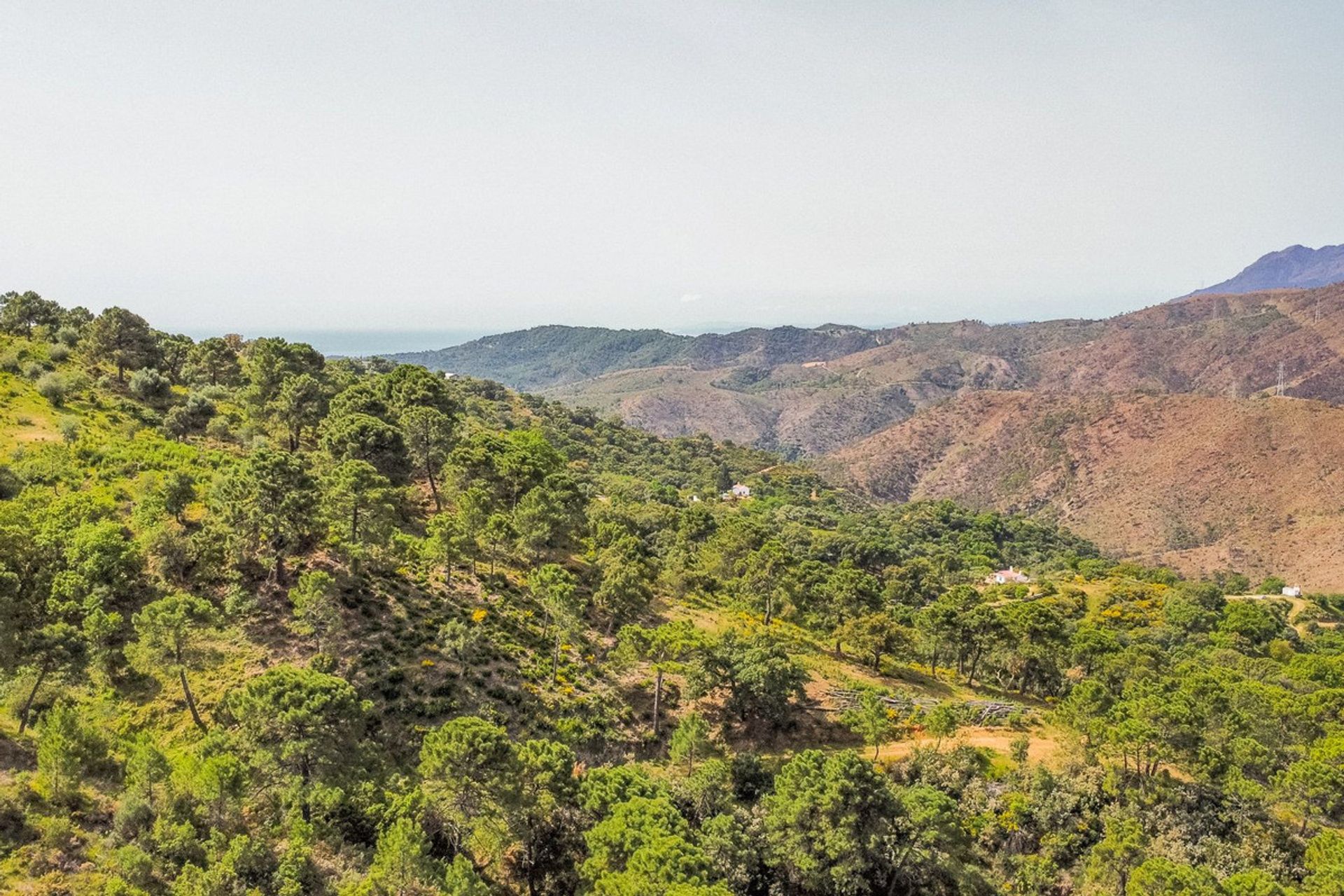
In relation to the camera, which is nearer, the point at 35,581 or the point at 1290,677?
the point at 35,581

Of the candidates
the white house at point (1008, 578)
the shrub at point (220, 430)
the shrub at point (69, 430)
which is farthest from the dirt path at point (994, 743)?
the white house at point (1008, 578)

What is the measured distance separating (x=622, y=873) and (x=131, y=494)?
36.8m

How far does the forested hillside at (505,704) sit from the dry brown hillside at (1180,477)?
87.6 meters

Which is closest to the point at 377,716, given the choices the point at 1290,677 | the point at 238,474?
the point at 238,474

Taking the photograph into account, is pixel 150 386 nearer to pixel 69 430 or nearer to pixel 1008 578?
pixel 69 430

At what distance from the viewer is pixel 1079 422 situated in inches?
7151

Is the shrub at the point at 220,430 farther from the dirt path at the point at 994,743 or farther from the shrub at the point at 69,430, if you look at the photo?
the dirt path at the point at 994,743

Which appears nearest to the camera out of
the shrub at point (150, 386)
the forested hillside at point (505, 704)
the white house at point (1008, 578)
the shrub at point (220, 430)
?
the forested hillside at point (505, 704)

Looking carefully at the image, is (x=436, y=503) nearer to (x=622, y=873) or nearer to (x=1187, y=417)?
(x=622, y=873)

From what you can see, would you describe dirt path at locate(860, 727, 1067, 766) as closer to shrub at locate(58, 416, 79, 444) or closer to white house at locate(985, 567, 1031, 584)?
shrub at locate(58, 416, 79, 444)

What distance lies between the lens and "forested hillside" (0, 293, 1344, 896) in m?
25.5

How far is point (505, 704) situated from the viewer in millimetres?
35625

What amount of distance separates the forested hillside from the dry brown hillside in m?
87.6

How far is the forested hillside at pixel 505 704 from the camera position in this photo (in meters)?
25.5
